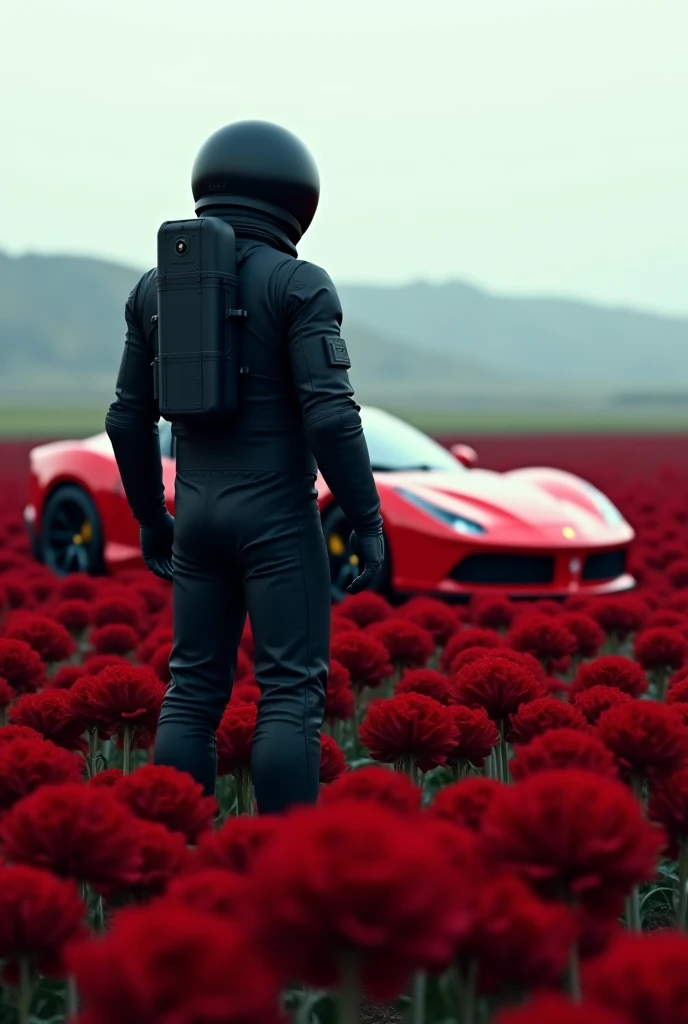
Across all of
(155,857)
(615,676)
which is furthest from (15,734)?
(615,676)

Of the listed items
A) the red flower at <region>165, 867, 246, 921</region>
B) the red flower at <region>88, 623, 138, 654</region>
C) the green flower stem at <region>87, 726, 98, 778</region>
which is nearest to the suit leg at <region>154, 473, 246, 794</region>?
the green flower stem at <region>87, 726, 98, 778</region>

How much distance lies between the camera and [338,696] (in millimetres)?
4227

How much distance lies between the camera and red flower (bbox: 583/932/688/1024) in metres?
1.47

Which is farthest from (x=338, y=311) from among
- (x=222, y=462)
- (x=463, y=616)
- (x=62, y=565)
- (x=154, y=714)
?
(x=62, y=565)

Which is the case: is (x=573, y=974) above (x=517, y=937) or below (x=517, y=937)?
below

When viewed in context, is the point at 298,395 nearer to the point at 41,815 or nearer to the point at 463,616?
the point at 41,815

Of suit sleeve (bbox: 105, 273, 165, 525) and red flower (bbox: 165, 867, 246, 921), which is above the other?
suit sleeve (bbox: 105, 273, 165, 525)

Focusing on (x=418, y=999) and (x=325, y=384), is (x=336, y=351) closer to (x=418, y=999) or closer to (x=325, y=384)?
(x=325, y=384)

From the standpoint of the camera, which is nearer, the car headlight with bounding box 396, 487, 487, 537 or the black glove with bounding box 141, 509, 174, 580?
the black glove with bounding box 141, 509, 174, 580

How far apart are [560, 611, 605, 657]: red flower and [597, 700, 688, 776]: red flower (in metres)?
2.38

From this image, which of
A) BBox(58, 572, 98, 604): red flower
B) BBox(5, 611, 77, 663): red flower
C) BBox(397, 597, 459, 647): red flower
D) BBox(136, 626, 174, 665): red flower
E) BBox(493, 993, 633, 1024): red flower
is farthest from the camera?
BBox(58, 572, 98, 604): red flower

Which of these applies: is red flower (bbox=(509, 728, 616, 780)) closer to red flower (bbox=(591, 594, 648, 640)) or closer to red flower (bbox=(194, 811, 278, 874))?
red flower (bbox=(194, 811, 278, 874))

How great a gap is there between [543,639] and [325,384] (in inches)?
79.7

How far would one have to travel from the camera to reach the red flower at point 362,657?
4.65 m
